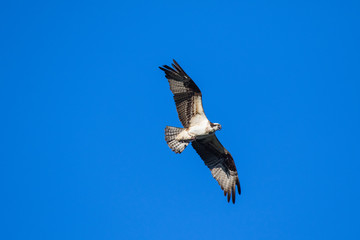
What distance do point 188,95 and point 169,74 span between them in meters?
0.89

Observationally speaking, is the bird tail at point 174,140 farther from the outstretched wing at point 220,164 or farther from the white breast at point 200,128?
the outstretched wing at point 220,164

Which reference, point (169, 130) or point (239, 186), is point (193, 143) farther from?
point (239, 186)

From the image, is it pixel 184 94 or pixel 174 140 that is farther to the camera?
pixel 174 140

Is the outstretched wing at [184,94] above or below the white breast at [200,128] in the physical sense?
above

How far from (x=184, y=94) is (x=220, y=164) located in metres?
3.08

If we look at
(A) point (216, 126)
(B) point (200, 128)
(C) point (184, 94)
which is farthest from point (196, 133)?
(C) point (184, 94)

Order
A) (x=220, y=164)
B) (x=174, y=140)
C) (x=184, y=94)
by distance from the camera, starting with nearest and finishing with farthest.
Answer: (x=184, y=94) → (x=174, y=140) → (x=220, y=164)

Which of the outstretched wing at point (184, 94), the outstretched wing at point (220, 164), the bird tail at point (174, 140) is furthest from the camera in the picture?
the outstretched wing at point (220, 164)

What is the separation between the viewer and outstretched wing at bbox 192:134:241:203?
1617 cm

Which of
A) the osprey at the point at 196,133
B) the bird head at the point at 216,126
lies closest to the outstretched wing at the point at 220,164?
the osprey at the point at 196,133

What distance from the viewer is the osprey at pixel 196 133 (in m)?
14.8

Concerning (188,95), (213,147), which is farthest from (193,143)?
(188,95)

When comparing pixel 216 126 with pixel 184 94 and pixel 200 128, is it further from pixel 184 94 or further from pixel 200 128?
pixel 184 94

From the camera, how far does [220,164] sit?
16.4 metres
